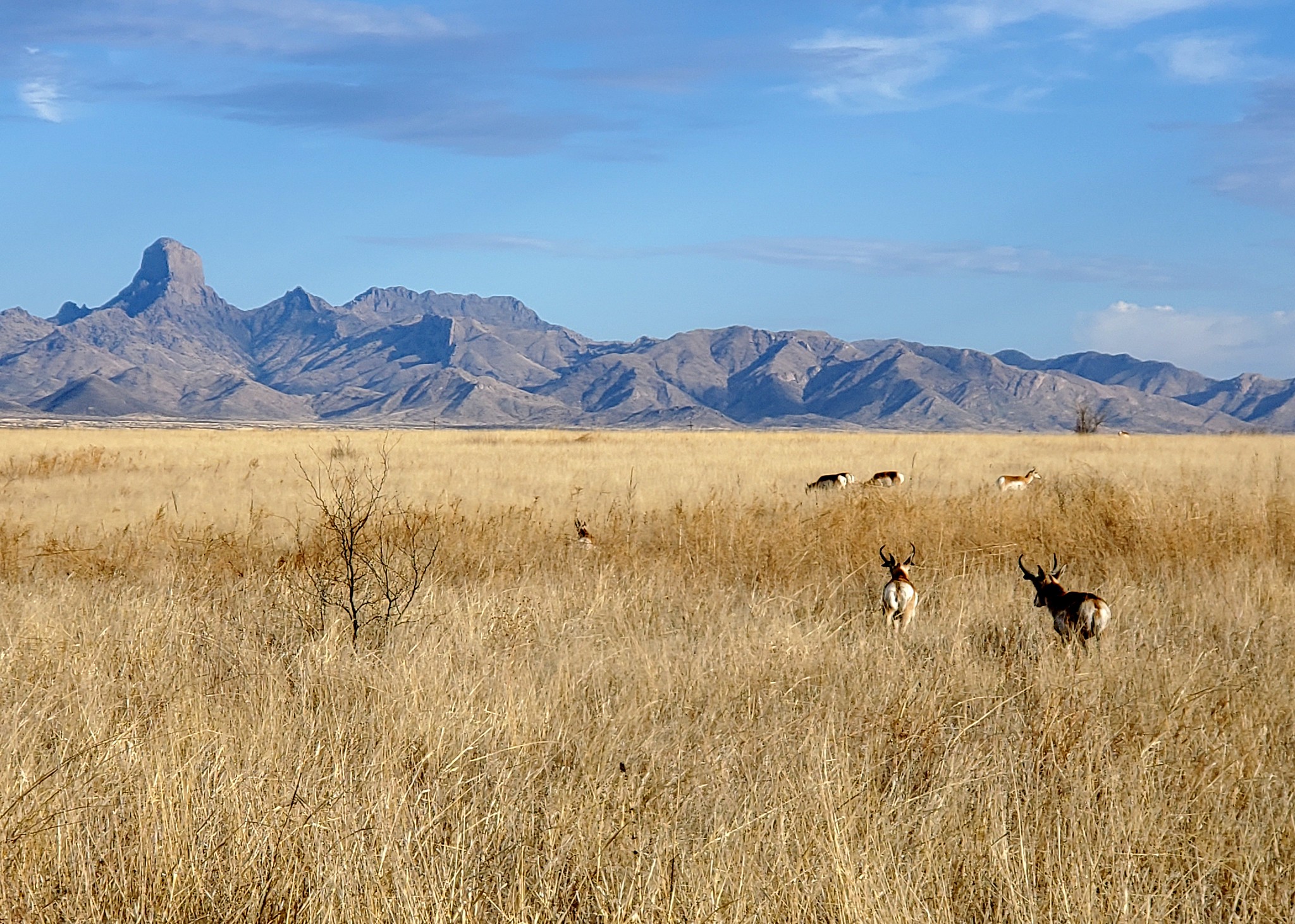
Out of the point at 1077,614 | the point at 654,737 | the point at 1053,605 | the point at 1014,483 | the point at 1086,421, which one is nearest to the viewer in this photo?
the point at 654,737

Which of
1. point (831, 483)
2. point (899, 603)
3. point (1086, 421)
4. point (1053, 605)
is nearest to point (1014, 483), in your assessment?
point (831, 483)

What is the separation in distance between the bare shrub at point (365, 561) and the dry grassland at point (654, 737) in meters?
0.13

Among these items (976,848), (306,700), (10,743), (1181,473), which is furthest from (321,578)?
(1181,473)

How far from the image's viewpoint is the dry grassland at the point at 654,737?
9.77 feet

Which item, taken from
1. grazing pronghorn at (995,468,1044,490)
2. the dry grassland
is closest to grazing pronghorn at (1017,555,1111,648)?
the dry grassland

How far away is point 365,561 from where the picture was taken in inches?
306

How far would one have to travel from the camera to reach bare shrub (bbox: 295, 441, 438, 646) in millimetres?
6402

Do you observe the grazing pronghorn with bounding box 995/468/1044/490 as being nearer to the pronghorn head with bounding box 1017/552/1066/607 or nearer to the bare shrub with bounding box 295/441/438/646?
the pronghorn head with bounding box 1017/552/1066/607

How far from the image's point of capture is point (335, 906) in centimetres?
288

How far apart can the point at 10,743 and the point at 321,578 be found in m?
3.71

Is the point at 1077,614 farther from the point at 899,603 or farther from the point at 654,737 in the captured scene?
the point at 654,737

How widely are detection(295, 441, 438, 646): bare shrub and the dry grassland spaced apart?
4.9 inches

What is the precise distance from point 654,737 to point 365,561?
4183 millimetres

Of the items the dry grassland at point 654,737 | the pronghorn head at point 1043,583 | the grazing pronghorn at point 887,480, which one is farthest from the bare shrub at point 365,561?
the grazing pronghorn at point 887,480
